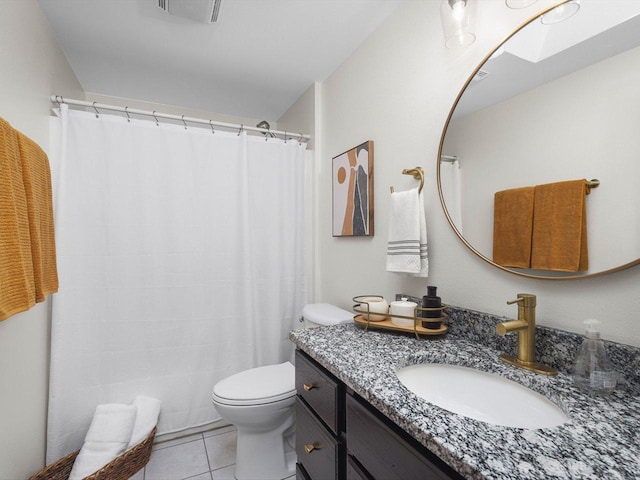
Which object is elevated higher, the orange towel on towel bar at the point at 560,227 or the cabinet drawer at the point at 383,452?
the orange towel on towel bar at the point at 560,227

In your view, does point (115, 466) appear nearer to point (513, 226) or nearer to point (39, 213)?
point (39, 213)

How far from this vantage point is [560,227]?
85 centimetres

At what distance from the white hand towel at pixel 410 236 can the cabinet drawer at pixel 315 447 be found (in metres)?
0.65

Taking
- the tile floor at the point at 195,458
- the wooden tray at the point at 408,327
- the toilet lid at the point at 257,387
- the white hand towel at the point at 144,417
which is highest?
the wooden tray at the point at 408,327

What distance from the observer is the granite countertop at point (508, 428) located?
47 centimetres

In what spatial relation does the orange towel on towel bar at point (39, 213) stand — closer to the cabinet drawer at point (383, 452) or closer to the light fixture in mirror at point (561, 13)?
the cabinet drawer at point (383, 452)

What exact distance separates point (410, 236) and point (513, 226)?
1.22 feet

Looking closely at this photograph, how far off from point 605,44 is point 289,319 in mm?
1969

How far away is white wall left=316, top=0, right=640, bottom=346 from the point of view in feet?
2.74

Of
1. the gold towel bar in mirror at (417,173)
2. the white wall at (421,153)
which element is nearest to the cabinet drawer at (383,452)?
the white wall at (421,153)

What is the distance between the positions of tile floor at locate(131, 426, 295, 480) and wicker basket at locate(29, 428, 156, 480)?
10 cm

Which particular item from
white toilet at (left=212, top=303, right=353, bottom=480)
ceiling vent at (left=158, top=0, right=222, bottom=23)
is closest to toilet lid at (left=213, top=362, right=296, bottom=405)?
white toilet at (left=212, top=303, right=353, bottom=480)

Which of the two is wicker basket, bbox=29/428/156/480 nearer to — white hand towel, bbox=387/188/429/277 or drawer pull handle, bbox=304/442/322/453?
drawer pull handle, bbox=304/442/322/453

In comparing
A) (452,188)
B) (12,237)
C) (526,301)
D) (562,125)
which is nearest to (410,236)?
(452,188)
